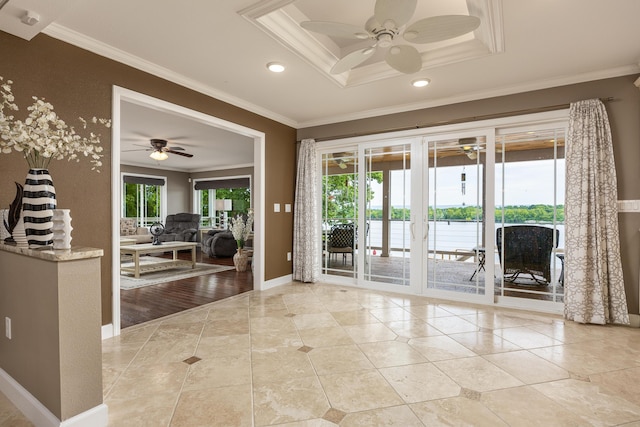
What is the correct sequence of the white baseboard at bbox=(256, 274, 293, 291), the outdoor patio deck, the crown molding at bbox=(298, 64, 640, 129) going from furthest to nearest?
the white baseboard at bbox=(256, 274, 293, 291) < the outdoor patio deck < the crown molding at bbox=(298, 64, 640, 129)

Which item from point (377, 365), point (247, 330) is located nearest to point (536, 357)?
point (377, 365)

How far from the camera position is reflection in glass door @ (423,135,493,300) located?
4.21 m

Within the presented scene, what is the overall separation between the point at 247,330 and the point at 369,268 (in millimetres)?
2337

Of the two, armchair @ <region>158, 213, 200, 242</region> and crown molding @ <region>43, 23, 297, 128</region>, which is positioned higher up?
crown molding @ <region>43, 23, 297, 128</region>

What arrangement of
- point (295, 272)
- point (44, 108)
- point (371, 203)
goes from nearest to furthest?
1. point (44, 108)
2. point (371, 203)
3. point (295, 272)

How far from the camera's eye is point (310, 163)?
206 inches

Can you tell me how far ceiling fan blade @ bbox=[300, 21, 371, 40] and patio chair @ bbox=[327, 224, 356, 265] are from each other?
3.23 meters

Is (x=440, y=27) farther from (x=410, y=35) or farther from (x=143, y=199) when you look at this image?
(x=143, y=199)

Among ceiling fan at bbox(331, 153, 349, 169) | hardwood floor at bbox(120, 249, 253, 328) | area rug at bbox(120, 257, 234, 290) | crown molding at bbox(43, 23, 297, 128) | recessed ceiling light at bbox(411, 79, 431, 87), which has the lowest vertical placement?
hardwood floor at bbox(120, 249, 253, 328)

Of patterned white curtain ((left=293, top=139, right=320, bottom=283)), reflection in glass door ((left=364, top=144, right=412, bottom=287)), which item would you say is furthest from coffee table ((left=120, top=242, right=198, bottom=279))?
reflection in glass door ((left=364, top=144, right=412, bottom=287))

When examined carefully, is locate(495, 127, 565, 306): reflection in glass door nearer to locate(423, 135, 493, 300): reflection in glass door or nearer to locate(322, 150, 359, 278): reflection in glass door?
locate(423, 135, 493, 300): reflection in glass door

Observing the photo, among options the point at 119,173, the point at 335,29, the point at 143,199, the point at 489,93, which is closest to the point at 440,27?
the point at 335,29

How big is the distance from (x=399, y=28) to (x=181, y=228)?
8.74 m

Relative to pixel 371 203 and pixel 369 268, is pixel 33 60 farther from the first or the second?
pixel 369 268
